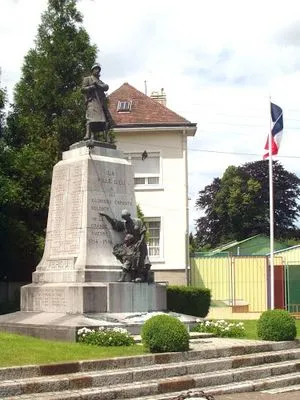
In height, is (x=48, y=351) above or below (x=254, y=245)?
below

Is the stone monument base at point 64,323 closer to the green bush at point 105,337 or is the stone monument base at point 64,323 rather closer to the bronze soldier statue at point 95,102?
the green bush at point 105,337

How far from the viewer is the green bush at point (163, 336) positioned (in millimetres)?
13297

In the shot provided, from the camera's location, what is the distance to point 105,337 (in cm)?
1421

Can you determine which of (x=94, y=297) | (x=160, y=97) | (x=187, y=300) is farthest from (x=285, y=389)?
(x=160, y=97)

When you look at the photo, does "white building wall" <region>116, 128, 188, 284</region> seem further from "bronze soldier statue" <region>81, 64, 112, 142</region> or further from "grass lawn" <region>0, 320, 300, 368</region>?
"grass lawn" <region>0, 320, 300, 368</region>

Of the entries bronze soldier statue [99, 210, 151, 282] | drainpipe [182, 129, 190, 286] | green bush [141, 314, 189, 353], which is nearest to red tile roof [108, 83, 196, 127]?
drainpipe [182, 129, 190, 286]

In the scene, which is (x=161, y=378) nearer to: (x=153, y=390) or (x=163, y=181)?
(x=153, y=390)

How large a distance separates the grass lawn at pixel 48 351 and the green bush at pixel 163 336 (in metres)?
0.30

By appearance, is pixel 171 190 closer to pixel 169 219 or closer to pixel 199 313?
pixel 169 219

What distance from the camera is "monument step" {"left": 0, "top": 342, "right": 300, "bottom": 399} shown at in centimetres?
1096

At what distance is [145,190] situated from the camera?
35.8 meters

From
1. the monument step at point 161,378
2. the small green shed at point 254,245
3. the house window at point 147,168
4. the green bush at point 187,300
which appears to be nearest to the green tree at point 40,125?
the green bush at point 187,300

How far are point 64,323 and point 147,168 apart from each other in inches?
848

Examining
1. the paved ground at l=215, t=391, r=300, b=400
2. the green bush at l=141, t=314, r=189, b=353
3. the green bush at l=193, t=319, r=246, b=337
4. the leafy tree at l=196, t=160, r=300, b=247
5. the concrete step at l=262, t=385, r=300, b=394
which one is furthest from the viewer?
the leafy tree at l=196, t=160, r=300, b=247
